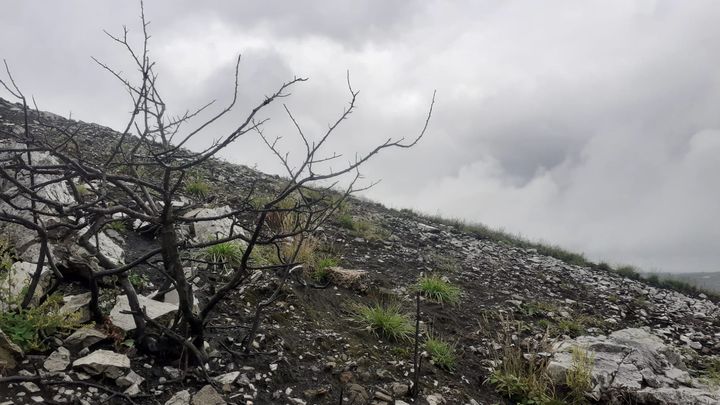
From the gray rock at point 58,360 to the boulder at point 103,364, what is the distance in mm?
77

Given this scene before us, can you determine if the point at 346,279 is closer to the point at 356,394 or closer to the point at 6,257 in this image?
the point at 356,394

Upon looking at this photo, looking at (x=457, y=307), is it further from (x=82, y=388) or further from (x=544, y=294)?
(x=82, y=388)

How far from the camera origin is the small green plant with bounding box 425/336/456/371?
5.30 metres

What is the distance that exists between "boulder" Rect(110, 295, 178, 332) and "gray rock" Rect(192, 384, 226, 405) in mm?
898

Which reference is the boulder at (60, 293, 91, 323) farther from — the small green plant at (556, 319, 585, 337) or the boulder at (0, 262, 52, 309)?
the small green plant at (556, 319, 585, 337)

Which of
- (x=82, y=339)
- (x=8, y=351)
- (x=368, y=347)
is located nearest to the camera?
(x=8, y=351)

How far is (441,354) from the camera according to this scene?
17.6 ft

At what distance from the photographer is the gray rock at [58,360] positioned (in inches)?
135

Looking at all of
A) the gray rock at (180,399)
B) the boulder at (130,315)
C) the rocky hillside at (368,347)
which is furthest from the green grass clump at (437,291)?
the gray rock at (180,399)

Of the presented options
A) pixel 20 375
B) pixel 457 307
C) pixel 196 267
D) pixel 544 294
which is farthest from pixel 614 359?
pixel 20 375

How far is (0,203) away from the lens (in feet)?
16.9

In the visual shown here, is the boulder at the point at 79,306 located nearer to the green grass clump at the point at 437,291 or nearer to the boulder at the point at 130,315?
the boulder at the point at 130,315

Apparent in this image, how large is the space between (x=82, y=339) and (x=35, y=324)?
1.14 ft

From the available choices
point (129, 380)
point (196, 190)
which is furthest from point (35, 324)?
point (196, 190)
